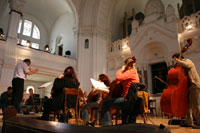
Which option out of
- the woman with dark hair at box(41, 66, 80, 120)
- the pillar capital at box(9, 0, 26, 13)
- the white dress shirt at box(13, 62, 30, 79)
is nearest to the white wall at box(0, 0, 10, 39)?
the pillar capital at box(9, 0, 26, 13)

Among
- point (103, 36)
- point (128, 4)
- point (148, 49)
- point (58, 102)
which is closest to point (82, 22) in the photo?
point (103, 36)

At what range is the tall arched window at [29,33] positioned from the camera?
15.9m

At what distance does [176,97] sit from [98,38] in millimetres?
11481

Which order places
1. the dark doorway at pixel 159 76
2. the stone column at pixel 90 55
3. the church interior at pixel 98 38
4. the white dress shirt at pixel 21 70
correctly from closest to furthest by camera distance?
the white dress shirt at pixel 21 70, the church interior at pixel 98 38, the dark doorway at pixel 159 76, the stone column at pixel 90 55

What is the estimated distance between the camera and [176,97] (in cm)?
284

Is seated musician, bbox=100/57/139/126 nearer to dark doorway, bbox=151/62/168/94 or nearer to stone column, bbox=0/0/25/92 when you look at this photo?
stone column, bbox=0/0/25/92

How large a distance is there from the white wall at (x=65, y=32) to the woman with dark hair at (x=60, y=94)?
1069 cm

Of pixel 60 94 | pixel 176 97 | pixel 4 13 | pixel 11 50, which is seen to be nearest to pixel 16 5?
pixel 11 50

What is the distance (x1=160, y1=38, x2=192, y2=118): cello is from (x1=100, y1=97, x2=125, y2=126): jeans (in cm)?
103

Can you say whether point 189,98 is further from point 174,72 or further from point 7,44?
point 7,44

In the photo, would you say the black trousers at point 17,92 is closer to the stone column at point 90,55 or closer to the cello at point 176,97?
the cello at point 176,97

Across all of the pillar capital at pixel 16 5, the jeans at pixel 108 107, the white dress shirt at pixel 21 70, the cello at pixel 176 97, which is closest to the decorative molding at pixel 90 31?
the pillar capital at pixel 16 5

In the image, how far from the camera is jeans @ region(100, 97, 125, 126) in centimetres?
239

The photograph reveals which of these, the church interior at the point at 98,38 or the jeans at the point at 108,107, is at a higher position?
the church interior at the point at 98,38
